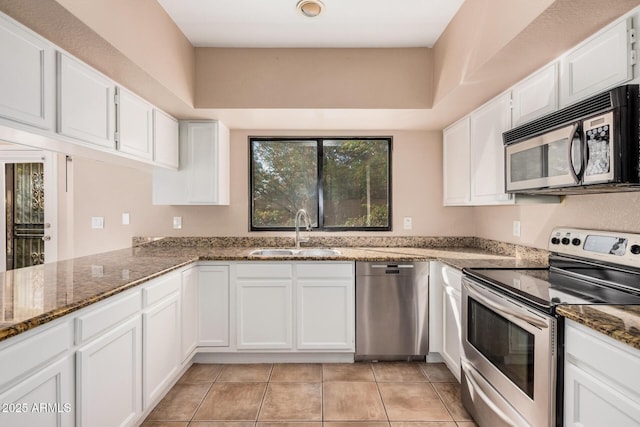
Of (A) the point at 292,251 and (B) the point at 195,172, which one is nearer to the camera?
(B) the point at 195,172

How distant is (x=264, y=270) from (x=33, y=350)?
167cm

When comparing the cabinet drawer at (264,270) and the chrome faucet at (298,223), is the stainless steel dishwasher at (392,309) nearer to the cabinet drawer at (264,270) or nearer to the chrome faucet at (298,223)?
the cabinet drawer at (264,270)

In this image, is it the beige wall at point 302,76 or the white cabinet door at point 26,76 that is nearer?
the white cabinet door at point 26,76

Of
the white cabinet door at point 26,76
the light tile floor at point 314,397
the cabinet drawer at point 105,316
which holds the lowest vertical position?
the light tile floor at point 314,397

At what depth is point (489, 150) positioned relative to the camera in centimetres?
240

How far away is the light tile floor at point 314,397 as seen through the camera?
2037mm

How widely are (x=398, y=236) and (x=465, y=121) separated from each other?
1.21m

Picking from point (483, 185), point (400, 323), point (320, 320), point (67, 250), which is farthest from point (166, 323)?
point (483, 185)

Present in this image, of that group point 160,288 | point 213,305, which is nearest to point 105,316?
point 160,288

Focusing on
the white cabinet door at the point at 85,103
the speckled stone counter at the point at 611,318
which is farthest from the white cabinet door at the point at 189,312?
the speckled stone counter at the point at 611,318

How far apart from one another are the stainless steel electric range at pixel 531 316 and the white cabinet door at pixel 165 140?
2353 millimetres

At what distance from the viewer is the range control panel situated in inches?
63.0

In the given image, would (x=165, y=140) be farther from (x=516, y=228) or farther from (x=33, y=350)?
(x=516, y=228)

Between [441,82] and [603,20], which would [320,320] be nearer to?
[441,82]
